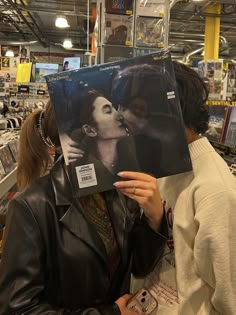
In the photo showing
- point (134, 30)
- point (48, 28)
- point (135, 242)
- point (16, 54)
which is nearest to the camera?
point (135, 242)

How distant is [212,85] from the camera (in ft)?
22.2

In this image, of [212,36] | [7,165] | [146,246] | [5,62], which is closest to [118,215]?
[146,246]

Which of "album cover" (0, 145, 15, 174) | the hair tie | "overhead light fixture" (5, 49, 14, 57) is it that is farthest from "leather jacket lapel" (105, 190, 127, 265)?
"overhead light fixture" (5, 49, 14, 57)

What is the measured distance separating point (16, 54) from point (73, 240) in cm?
1536

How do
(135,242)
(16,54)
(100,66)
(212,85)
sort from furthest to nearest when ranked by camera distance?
(16,54)
(212,85)
(135,242)
(100,66)

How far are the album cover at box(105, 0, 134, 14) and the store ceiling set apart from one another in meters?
4.12

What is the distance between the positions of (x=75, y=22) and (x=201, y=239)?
12.1m

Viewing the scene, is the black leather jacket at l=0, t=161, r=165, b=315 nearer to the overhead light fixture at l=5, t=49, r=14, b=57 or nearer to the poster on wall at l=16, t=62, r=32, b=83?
the poster on wall at l=16, t=62, r=32, b=83

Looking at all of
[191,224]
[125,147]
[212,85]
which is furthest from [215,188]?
[212,85]

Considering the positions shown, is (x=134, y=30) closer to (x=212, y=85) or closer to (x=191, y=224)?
(x=191, y=224)

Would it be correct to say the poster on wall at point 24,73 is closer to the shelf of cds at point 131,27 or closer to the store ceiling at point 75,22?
the store ceiling at point 75,22

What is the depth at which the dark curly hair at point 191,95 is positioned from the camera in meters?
1.06

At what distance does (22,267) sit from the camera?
37.5 inches

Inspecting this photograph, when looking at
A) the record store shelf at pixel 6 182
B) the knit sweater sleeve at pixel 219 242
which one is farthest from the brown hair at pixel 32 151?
A: the record store shelf at pixel 6 182
